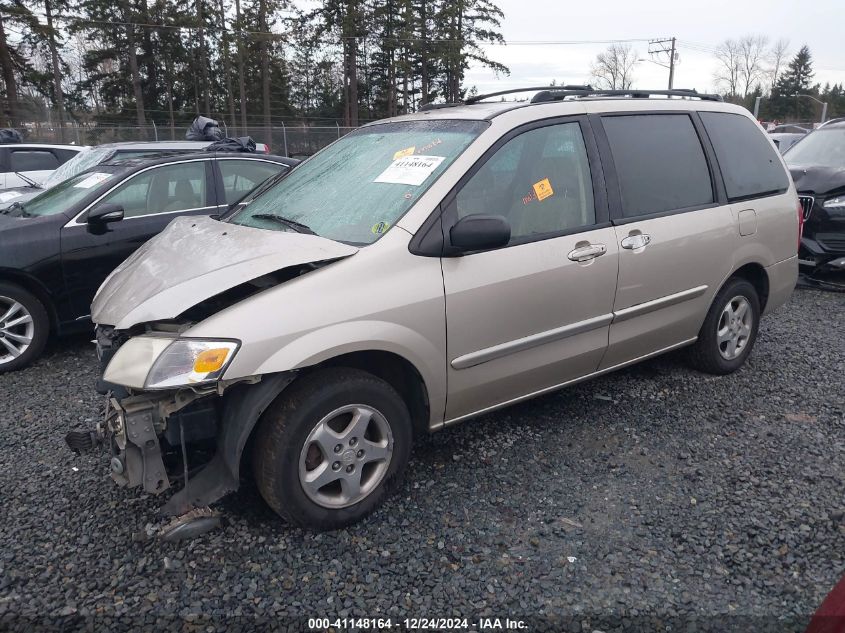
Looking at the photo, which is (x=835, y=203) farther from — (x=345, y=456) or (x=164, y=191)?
(x=164, y=191)

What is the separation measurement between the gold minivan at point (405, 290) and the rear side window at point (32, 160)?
8954 millimetres

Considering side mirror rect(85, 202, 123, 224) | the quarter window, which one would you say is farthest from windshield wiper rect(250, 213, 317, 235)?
the quarter window

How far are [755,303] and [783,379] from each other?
574 mm

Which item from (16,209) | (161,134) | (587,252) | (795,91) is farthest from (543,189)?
(795,91)

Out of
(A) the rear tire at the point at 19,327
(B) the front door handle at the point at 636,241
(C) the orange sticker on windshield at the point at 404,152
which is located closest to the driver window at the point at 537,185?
(B) the front door handle at the point at 636,241

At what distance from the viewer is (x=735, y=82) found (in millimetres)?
76188

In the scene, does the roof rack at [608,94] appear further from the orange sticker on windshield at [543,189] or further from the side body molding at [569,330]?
the side body molding at [569,330]

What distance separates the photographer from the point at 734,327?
176 inches

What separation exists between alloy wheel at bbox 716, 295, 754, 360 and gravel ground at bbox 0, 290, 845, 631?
0.56 meters

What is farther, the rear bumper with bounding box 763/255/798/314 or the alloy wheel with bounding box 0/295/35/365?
the alloy wheel with bounding box 0/295/35/365

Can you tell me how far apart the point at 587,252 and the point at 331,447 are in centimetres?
167

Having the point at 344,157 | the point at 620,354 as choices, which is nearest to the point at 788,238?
the point at 620,354

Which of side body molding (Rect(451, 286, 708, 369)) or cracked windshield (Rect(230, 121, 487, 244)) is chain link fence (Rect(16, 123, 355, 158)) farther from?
side body molding (Rect(451, 286, 708, 369))

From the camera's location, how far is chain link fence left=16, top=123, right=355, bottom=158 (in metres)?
23.9
